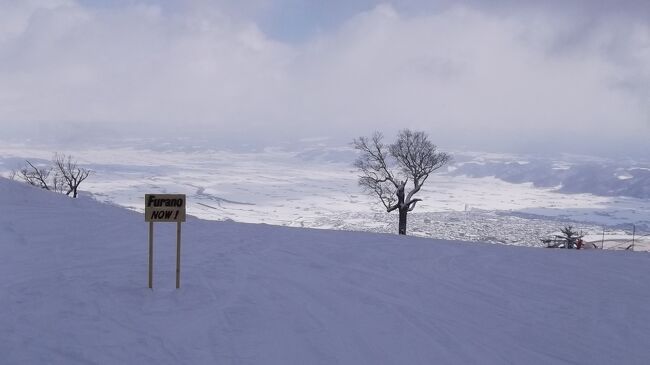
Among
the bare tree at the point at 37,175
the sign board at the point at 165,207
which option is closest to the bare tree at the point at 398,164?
the sign board at the point at 165,207

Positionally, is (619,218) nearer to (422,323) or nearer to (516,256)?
(516,256)

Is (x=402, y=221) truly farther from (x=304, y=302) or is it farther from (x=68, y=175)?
(x=68, y=175)

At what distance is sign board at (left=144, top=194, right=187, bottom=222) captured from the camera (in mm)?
7227

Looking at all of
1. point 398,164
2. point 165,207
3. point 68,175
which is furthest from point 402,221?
point 68,175

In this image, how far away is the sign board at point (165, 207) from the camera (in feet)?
23.7

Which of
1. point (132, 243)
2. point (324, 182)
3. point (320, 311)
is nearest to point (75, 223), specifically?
point (132, 243)

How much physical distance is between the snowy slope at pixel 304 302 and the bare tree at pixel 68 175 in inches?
836

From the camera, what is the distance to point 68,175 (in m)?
32.9

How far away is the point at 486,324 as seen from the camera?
687 centimetres

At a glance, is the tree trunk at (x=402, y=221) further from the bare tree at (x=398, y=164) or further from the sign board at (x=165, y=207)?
the sign board at (x=165, y=207)

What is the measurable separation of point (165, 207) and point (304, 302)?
9.22 ft

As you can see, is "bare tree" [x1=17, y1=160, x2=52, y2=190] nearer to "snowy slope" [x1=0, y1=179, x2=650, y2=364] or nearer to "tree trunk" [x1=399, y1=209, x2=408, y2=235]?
"snowy slope" [x1=0, y1=179, x2=650, y2=364]

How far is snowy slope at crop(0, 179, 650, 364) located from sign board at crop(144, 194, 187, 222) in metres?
1.27

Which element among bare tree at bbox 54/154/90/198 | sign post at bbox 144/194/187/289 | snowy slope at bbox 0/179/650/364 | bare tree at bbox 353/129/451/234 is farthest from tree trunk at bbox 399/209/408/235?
bare tree at bbox 54/154/90/198
